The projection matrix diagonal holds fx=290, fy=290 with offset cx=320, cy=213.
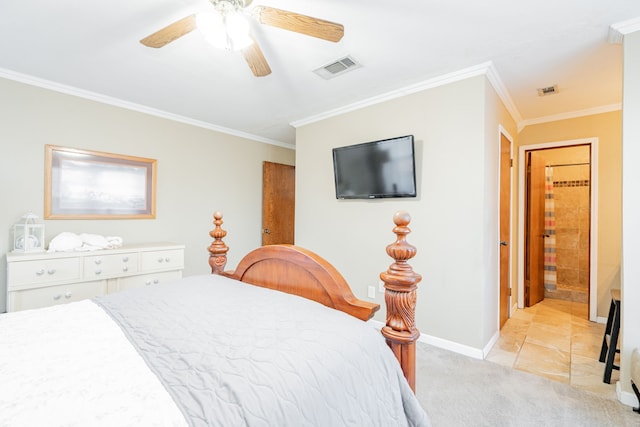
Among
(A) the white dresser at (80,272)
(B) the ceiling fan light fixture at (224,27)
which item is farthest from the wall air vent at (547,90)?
(A) the white dresser at (80,272)

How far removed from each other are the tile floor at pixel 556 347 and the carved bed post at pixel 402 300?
1754 mm

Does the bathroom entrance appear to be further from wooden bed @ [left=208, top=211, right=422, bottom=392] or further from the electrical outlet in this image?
wooden bed @ [left=208, top=211, right=422, bottom=392]

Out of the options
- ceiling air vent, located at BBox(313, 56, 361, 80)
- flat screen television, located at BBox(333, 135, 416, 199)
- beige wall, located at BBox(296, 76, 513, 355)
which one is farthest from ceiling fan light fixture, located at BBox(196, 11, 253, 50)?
beige wall, located at BBox(296, 76, 513, 355)

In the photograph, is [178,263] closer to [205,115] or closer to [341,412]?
[205,115]

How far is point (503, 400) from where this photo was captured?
186 cm

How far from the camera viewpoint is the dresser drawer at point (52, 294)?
2.35 meters

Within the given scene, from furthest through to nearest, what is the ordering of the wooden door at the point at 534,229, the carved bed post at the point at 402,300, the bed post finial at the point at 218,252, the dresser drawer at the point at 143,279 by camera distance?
1. the wooden door at the point at 534,229
2. the dresser drawer at the point at 143,279
3. the bed post finial at the point at 218,252
4. the carved bed post at the point at 402,300

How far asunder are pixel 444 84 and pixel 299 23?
1.64 m

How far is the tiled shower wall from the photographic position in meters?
4.41

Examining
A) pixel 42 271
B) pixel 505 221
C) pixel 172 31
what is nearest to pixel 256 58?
pixel 172 31

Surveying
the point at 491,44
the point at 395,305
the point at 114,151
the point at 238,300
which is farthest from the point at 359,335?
the point at 114,151

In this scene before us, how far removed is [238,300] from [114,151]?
9.03ft

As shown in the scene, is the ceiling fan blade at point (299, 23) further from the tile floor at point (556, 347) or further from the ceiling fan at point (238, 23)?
the tile floor at point (556, 347)

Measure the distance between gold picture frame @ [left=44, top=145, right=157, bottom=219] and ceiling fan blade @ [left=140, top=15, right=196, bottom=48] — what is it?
1.90m
